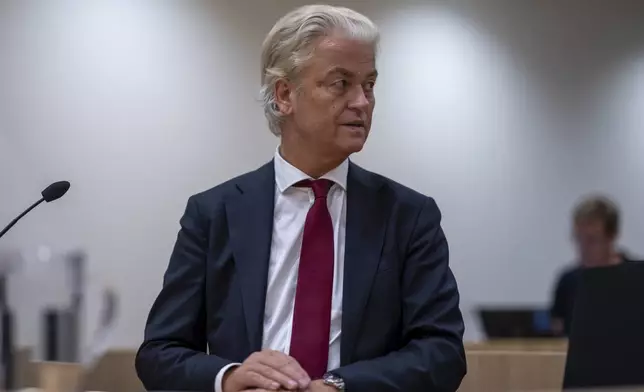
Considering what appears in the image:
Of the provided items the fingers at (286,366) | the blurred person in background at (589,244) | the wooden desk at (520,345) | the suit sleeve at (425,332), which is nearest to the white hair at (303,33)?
the suit sleeve at (425,332)

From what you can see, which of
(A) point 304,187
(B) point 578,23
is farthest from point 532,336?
(A) point 304,187

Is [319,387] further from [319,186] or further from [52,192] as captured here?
[52,192]

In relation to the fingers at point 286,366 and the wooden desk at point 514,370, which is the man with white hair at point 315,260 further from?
the wooden desk at point 514,370

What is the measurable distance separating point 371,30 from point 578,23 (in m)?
2.30

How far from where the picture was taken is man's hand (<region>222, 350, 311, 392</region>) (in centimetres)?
127

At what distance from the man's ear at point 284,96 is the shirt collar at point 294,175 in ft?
0.31

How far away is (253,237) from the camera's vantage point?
1.48 meters

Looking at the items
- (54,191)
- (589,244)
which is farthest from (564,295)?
(54,191)

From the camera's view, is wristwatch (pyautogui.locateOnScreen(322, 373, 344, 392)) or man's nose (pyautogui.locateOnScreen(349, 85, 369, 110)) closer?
wristwatch (pyautogui.locateOnScreen(322, 373, 344, 392))

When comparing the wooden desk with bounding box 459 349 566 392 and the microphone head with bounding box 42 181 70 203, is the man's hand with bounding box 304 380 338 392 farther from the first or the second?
the wooden desk with bounding box 459 349 566 392

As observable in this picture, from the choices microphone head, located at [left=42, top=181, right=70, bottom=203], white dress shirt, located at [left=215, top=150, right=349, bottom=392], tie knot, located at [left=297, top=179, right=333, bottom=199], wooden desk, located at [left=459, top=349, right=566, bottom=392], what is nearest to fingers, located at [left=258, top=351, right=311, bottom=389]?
white dress shirt, located at [left=215, top=150, right=349, bottom=392]

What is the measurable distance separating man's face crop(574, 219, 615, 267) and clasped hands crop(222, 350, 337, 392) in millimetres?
2061

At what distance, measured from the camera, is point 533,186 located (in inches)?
138

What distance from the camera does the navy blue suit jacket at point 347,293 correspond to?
54.6 inches
